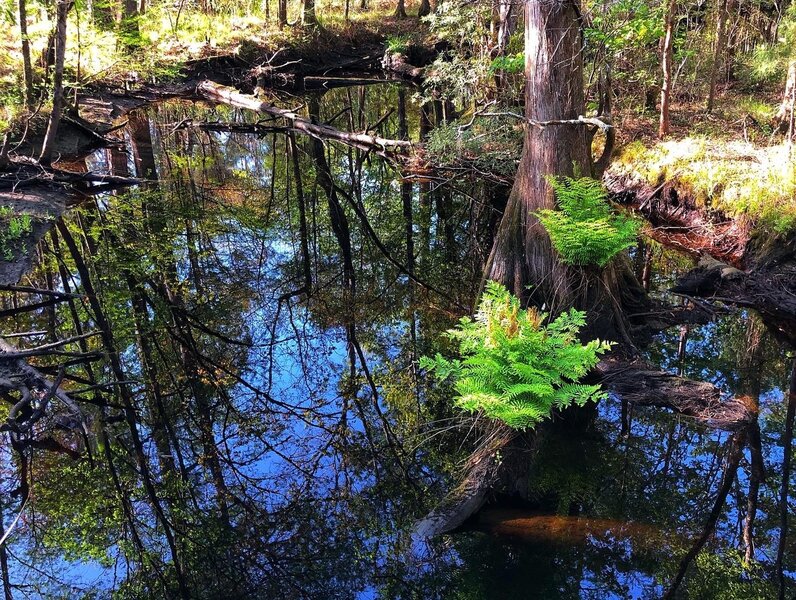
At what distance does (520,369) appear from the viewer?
5.34m

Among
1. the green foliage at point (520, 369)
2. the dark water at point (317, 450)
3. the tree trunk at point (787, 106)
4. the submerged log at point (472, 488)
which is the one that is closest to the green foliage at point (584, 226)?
the green foliage at point (520, 369)

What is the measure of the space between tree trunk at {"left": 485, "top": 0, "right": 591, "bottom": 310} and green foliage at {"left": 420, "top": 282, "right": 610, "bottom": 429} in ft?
3.52

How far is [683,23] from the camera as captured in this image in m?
14.9

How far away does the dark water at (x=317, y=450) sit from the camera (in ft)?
14.5

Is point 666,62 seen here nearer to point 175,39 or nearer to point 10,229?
point 10,229

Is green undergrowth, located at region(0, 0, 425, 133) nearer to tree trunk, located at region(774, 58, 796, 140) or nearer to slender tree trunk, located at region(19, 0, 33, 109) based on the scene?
slender tree trunk, located at region(19, 0, 33, 109)

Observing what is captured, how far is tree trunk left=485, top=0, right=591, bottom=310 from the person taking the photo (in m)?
6.63

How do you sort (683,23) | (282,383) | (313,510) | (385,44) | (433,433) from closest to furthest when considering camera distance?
(313,510)
(433,433)
(282,383)
(683,23)
(385,44)

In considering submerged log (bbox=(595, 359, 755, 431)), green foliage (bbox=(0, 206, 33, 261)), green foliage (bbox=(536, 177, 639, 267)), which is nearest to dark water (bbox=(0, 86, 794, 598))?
submerged log (bbox=(595, 359, 755, 431))

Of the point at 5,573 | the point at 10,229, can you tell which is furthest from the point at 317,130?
the point at 5,573

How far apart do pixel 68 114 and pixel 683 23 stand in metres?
14.5

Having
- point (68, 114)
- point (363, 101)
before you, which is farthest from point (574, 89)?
point (363, 101)

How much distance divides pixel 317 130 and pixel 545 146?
9102 mm

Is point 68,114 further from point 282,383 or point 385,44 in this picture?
point 385,44
